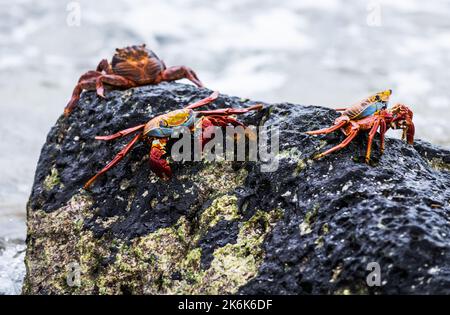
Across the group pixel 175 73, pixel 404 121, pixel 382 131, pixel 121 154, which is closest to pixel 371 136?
pixel 382 131

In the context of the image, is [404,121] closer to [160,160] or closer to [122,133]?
[160,160]

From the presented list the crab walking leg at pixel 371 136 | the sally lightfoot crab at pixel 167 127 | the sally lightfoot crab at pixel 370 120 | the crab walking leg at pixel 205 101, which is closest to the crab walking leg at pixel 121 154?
the sally lightfoot crab at pixel 167 127

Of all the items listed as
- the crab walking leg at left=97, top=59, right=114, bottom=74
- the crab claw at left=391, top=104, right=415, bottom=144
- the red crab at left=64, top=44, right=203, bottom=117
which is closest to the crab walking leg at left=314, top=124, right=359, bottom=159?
the crab claw at left=391, top=104, right=415, bottom=144

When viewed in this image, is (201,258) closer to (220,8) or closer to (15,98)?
(15,98)

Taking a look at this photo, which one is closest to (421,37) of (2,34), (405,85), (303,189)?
(405,85)

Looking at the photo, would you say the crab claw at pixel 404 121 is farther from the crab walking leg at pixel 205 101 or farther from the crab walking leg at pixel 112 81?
the crab walking leg at pixel 112 81

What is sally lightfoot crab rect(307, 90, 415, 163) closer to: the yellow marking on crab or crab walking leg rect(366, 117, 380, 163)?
crab walking leg rect(366, 117, 380, 163)
